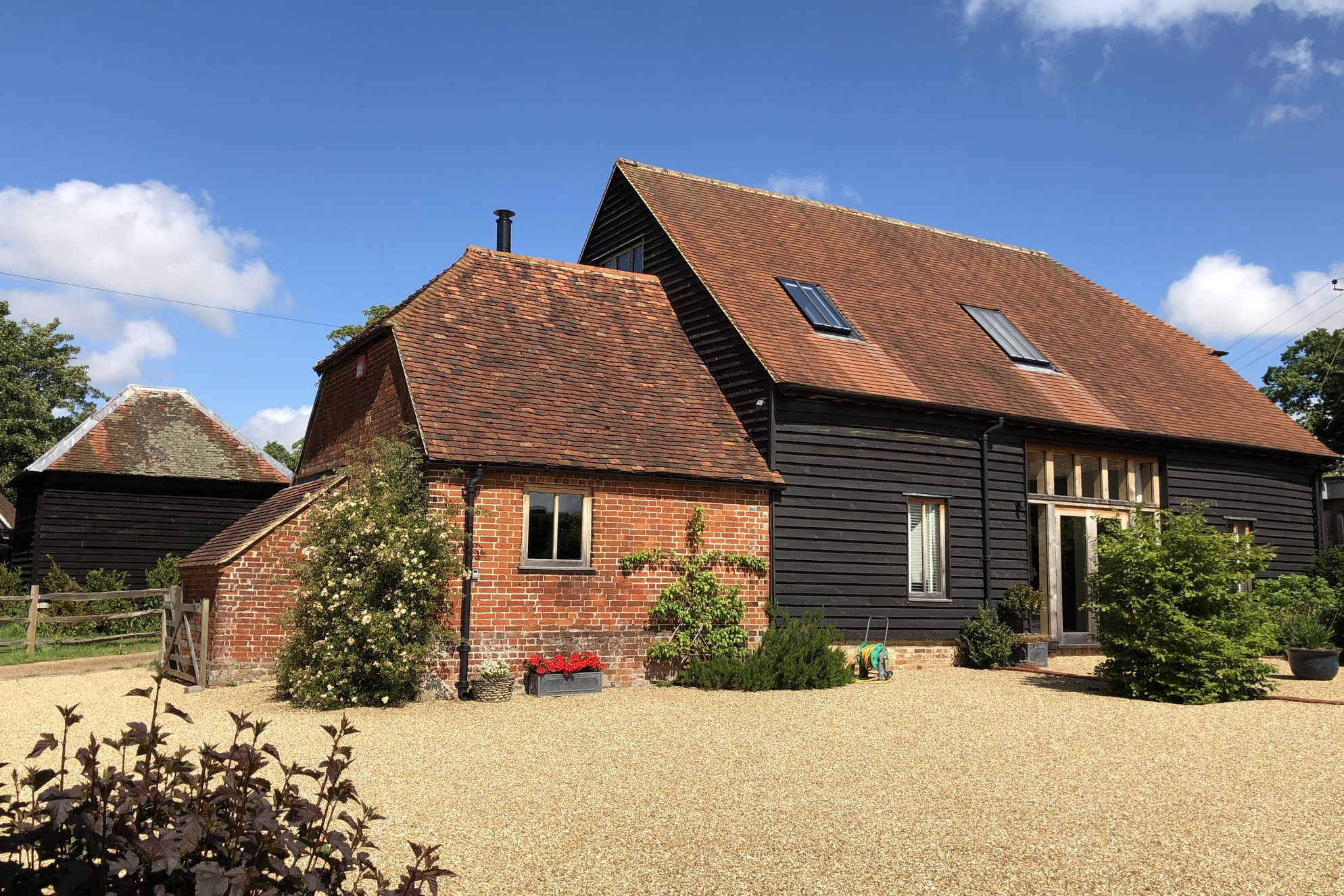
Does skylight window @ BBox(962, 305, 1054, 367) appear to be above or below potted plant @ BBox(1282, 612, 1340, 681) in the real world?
above

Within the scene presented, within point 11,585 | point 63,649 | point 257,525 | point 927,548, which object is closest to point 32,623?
point 63,649

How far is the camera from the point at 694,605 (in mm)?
14062

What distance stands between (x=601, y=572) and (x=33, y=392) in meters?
34.2

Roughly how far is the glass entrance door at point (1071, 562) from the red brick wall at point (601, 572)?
5897 mm

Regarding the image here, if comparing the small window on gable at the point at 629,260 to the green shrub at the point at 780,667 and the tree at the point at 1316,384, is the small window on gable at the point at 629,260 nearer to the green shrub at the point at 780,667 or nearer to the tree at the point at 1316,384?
the green shrub at the point at 780,667

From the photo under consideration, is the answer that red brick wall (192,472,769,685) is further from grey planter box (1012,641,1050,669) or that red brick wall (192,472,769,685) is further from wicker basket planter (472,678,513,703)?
grey planter box (1012,641,1050,669)

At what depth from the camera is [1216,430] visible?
19.6m

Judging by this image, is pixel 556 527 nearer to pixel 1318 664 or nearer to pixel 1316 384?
pixel 1318 664

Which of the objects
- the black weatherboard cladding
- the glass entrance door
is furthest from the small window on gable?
the glass entrance door

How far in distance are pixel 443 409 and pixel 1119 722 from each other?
8.82 metres

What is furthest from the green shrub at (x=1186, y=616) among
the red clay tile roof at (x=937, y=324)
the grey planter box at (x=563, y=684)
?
the grey planter box at (x=563, y=684)

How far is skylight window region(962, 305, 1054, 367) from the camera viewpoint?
61.3 ft

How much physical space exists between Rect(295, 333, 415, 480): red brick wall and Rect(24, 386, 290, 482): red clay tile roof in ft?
21.0

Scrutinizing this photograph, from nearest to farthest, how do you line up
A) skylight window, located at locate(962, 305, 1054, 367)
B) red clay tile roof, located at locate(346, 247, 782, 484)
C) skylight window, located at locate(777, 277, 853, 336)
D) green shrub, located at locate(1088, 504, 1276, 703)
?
green shrub, located at locate(1088, 504, 1276, 703), red clay tile roof, located at locate(346, 247, 782, 484), skylight window, located at locate(777, 277, 853, 336), skylight window, located at locate(962, 305, 1054, 367)
